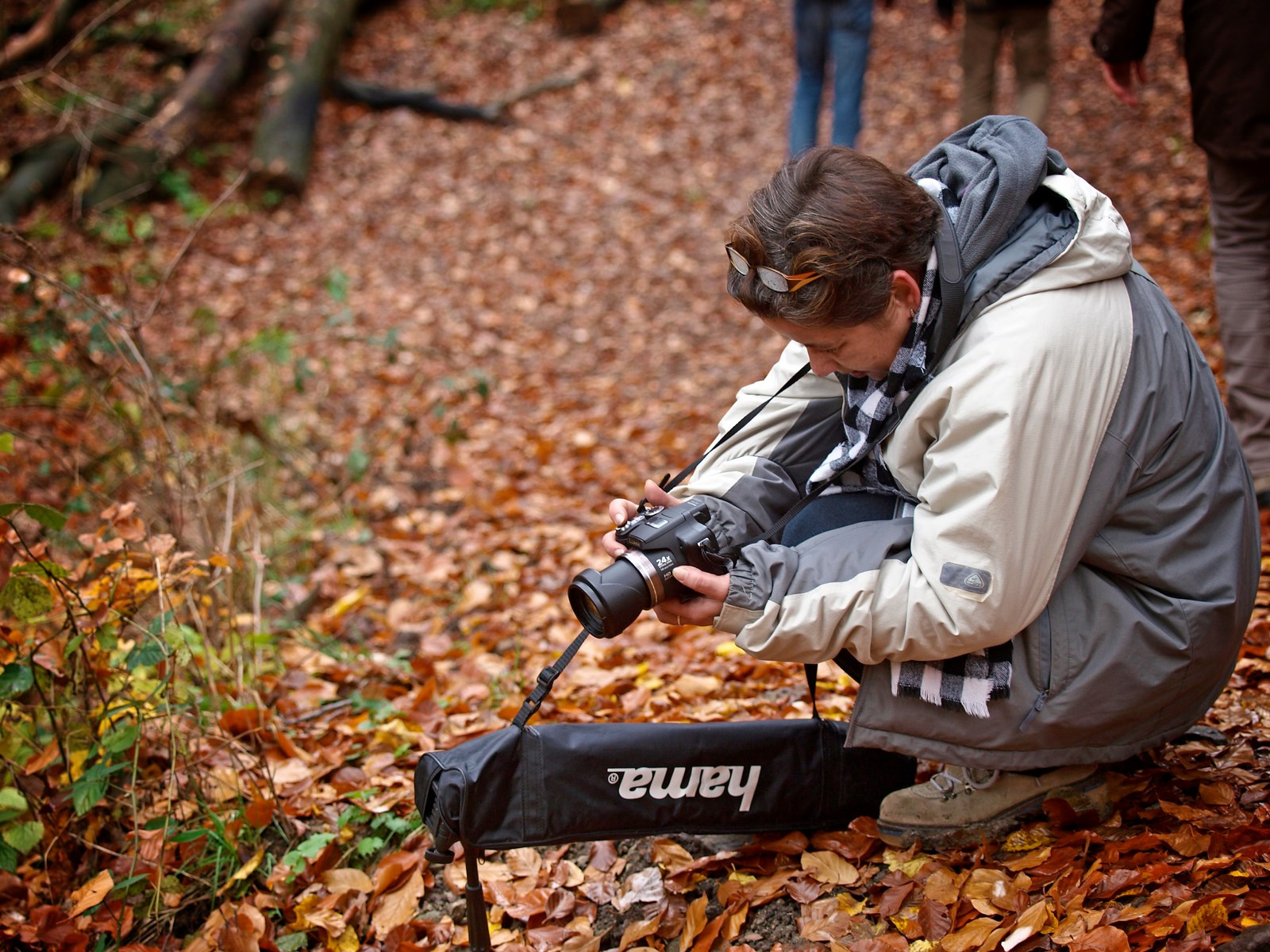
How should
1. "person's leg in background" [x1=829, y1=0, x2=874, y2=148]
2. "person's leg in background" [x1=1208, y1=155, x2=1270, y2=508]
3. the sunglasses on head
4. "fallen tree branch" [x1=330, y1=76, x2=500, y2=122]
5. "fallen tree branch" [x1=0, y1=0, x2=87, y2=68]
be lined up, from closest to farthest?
the sunglasses on head < "person's leg in background" [x1=1208, y1=155, x2=1270, y2=508] < "person's leg in background" [x1=829, y1=0, x2=874, y2=148] < "fallen tree branch" [x1=0, y1=0, x2=87, y2=68] < "fallen tree branch" [x1=330, y1=76, x2=500, y2=122]

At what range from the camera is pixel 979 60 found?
17.2 feet

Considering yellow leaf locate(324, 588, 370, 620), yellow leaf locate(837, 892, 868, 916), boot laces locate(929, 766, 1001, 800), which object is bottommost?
yellow leaf locate(324, 588, 370, 620)

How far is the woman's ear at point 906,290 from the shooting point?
5.85ft

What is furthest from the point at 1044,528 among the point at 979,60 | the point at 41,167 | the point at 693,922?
the point at 41,167

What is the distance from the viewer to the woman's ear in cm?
178

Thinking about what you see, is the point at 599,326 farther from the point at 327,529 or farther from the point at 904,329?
the point at 904,329

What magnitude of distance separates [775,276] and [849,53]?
4.26 metres

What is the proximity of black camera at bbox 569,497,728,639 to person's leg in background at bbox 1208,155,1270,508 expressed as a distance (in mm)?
2017

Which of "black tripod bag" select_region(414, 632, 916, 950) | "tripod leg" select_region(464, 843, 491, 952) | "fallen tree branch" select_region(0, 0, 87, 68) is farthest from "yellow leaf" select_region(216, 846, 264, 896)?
"fallen tree branch" select_region(0, 0, 87, 68)

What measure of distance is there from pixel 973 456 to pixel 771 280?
1.56 feet

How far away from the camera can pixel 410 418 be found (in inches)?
196

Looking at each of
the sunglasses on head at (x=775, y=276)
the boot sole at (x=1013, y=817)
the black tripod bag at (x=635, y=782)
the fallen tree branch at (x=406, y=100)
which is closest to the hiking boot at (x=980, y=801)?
the boot sole at (x=1013, y=817)

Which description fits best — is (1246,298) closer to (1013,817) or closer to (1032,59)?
(1013,817)

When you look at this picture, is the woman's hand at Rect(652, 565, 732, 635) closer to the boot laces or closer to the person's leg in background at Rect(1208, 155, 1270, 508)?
the boot laces
